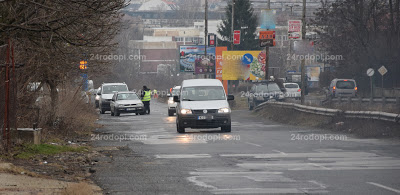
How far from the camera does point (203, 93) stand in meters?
27.4

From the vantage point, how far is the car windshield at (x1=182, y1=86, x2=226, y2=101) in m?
27.2

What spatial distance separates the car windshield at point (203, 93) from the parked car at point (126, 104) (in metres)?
16.6

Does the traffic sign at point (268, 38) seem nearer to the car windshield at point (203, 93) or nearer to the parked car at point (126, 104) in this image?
the parked car at point (126, 104)

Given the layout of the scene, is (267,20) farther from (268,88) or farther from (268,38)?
(268,88)

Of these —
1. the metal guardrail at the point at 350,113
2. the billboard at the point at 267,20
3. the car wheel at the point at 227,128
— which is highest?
the billboard at the point at 267,20

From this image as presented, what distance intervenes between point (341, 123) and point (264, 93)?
2191 cm

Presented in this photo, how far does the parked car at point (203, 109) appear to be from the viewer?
2580cm

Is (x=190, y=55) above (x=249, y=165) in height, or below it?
above

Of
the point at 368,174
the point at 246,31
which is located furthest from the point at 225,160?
the point at 246,31

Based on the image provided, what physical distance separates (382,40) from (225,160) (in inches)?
1835

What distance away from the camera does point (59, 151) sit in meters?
18.0

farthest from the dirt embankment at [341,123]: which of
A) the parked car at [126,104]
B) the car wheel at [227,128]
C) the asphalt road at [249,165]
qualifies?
the parked car at [126,104]

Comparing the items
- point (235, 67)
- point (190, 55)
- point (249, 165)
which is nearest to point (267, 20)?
point (235, 67)

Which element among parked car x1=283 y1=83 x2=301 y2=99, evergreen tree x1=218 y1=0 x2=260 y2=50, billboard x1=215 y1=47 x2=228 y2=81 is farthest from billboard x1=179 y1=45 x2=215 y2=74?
evergreen tree x1=218 y1=0 x2=260 y2=50
